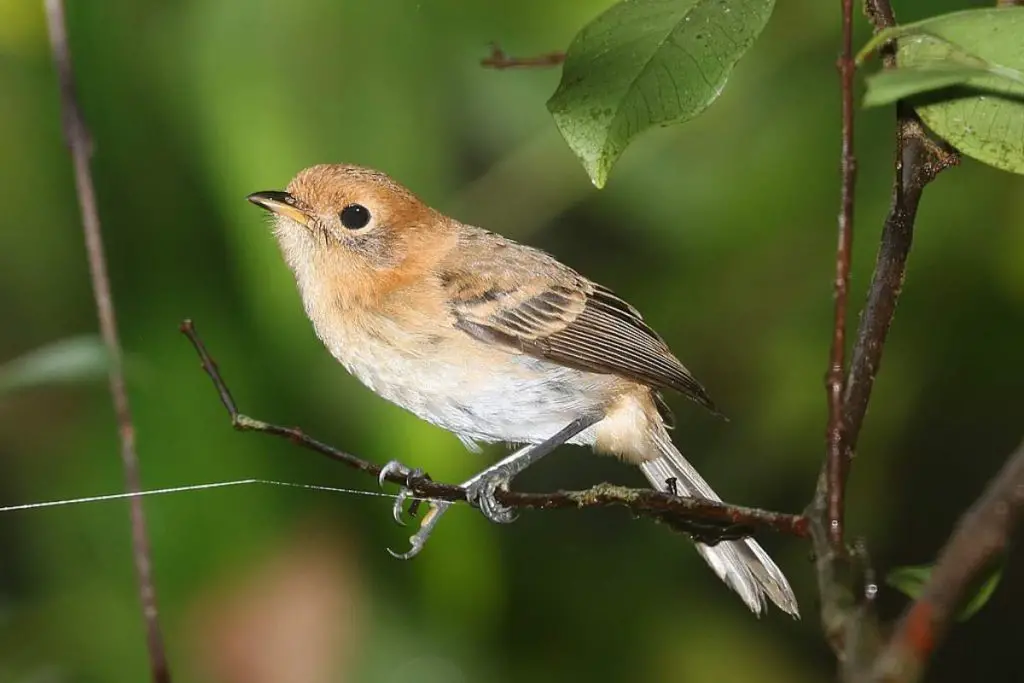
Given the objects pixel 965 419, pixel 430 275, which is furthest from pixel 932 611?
pixel 965 419

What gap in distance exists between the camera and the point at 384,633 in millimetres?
3891

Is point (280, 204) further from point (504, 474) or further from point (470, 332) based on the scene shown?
point (504, 474)

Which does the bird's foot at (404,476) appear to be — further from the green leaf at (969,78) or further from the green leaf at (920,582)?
the green leaf at (969,78)

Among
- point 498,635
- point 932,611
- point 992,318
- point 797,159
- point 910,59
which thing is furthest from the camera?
point 498,635

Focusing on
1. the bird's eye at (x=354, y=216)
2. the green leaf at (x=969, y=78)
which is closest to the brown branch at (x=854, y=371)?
the green leaf at (x=969, y=78)

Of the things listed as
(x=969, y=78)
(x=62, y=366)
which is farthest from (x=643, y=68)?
(x=62, y=366)

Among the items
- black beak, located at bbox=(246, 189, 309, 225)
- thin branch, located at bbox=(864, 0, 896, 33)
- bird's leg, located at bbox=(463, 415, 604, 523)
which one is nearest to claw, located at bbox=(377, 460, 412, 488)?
bird's leg, located at bbox=(463, 415, 604, 523)

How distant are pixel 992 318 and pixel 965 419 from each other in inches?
53.1

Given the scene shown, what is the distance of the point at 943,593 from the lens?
3.59 ft

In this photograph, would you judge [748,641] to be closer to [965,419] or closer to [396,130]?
[965,419]

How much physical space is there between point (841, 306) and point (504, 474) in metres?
1.31

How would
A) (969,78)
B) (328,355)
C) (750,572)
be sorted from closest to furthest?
(969,78)
(750,572)
(328,355)

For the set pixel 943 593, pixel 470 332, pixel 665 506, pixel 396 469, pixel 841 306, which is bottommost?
pixel 396 469

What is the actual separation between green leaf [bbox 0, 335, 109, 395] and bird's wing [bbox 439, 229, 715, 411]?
82 centimetres
